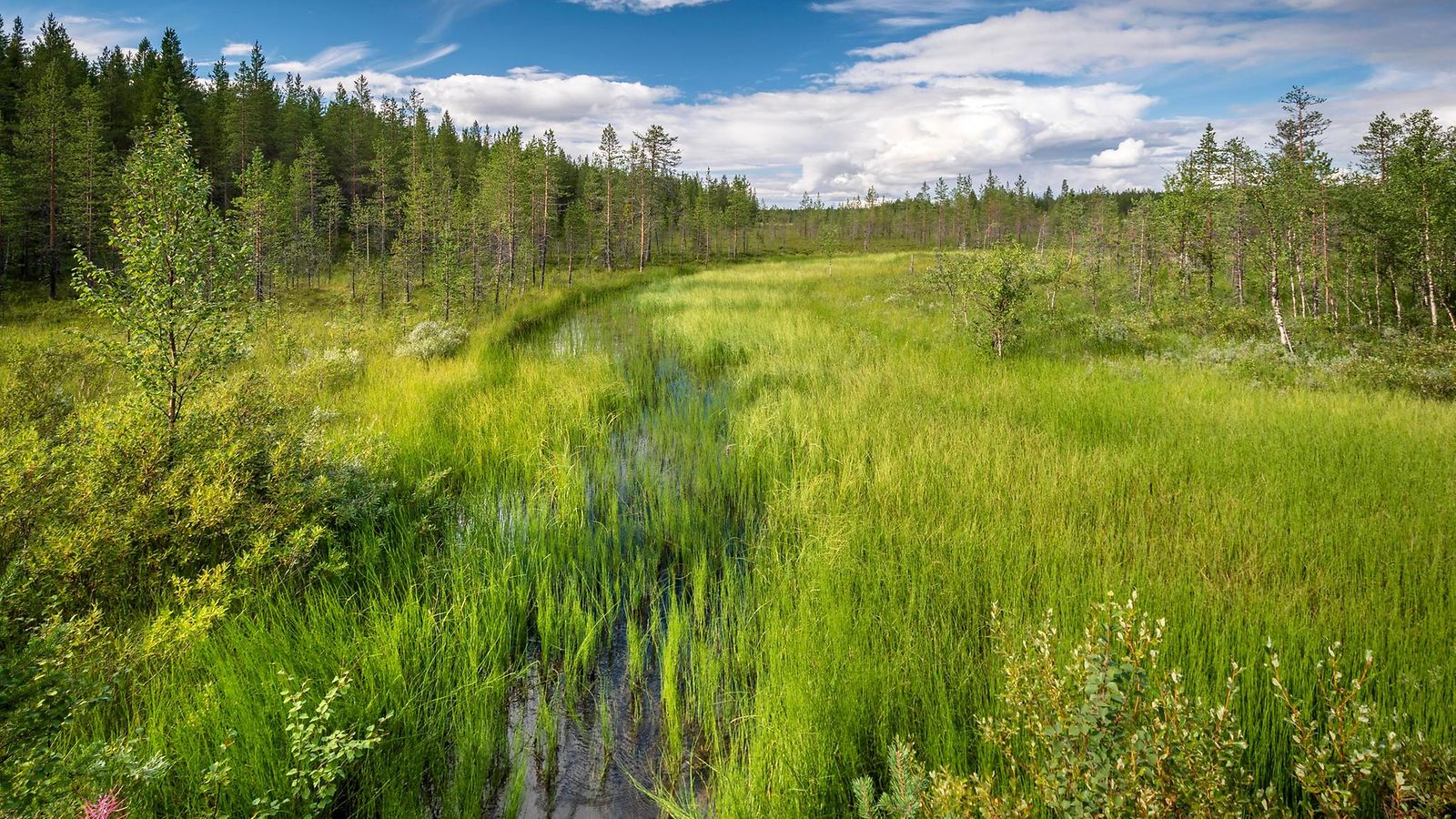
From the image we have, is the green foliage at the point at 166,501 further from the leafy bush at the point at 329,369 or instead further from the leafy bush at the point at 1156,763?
the leafy bush at the point at 329,369

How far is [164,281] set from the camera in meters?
5.03

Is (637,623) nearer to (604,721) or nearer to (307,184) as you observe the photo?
(604,721)

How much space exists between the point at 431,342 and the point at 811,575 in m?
Answer: 14.4

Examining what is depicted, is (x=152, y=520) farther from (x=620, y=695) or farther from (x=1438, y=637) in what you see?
(x=1438, y=637)

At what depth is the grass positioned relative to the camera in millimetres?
3178

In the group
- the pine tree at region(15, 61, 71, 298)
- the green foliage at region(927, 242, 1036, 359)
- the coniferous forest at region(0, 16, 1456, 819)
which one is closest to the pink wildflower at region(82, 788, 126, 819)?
the coniferous forest at region(0, 16, 1456, 819)

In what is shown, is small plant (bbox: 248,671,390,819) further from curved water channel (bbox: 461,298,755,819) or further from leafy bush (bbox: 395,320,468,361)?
leafy bush (bbox: 395,320,468,361)

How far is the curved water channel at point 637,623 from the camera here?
343cm

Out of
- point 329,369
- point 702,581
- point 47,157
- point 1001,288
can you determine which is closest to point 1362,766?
point 702,581

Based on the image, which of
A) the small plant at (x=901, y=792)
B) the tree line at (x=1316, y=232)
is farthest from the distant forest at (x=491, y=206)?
the small plant at (x=901, y=792)

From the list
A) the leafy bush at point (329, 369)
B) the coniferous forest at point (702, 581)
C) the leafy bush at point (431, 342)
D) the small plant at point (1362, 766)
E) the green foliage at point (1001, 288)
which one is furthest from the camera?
the leafy bush at point (431, 342)

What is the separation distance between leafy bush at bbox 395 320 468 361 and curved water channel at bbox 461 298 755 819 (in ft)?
24.9

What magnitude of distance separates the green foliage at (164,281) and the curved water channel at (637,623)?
111 inches

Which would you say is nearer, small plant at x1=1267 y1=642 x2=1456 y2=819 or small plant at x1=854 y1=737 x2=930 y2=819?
small plant at x1=1267 y1=642 x2=1456 y2=819
